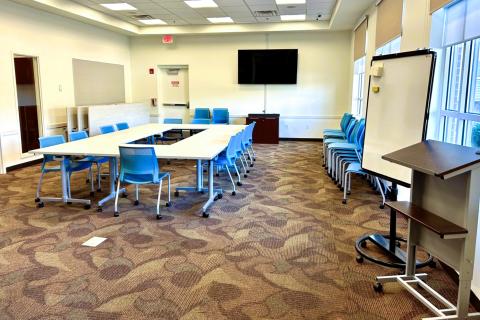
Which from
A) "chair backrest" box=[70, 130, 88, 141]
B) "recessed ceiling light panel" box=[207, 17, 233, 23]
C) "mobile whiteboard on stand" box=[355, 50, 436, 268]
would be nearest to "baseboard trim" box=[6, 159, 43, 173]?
"chair backrest" box=[70, 130, 88, 141]

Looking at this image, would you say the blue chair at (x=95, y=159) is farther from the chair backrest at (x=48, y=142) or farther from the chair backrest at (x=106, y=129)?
the chair backrest at (x=106, y=129)

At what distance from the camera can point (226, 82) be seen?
466 inches

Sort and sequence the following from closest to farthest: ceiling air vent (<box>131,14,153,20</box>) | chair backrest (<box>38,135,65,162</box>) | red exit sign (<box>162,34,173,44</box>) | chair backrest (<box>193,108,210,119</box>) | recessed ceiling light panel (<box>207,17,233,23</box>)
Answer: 1. chair backrest (<box>38,135,65,162</box>)
2. ceiling air vent (<box>131,14,153,20</box>)
3. recessed ceiling light panel (<box>207,17,233,23</box>)
4. red exit sign (<box>162,34,173,44</box>)
5. chair backrest (<box>193,108,210,119</box>)

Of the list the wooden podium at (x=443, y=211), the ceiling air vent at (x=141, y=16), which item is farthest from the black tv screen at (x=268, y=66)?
the wooden podium at (x=443, y=211)

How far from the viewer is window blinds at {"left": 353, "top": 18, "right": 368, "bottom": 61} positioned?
8.42 meters

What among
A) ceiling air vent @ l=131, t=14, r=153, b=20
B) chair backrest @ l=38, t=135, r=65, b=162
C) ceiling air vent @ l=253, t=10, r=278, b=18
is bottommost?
chair backrest @ l=38, t=135, r=65, b=162

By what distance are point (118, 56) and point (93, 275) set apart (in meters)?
9.42

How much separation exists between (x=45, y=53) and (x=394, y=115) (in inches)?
296

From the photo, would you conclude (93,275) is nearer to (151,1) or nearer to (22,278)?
(22,278)

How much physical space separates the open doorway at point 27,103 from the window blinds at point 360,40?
7.22 meters

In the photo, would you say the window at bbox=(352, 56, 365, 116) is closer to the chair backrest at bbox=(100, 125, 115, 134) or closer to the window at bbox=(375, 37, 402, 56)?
the window at bbox=(375, 37, 402, 56)

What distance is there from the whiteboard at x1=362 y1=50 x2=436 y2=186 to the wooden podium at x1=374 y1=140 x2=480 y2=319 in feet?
1.32

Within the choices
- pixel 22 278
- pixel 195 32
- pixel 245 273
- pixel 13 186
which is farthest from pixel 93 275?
pixel 195 32

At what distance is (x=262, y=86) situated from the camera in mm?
11688
